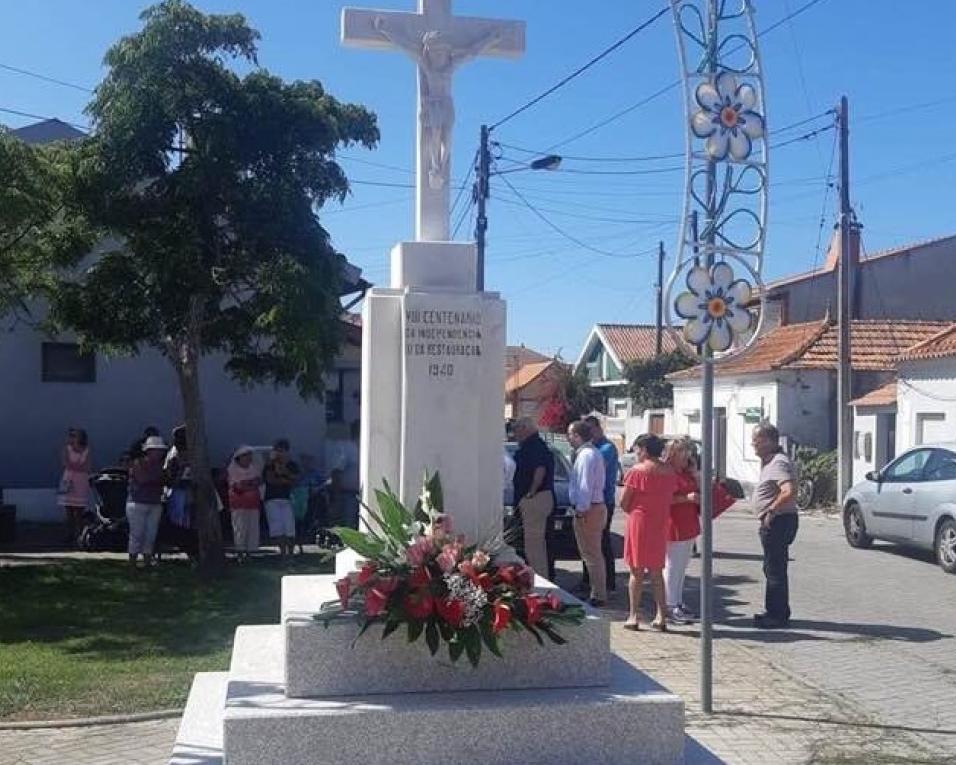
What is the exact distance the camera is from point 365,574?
5367 mm

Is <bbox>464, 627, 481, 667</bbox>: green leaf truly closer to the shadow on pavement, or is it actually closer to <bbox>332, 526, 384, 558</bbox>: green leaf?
<bbox>332, 526, 384, 558</bbox>: green leaf

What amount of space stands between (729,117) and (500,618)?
3.66 metres

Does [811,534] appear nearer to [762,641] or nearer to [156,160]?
[762,641]

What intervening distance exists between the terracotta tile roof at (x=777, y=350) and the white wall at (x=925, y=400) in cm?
534

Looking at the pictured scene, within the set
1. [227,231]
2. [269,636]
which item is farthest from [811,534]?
[269,636]

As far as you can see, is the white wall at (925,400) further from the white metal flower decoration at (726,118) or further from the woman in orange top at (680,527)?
the white metal flower decoration at (726,118)

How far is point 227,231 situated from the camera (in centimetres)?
1245

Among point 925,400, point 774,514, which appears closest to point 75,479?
point 774,514

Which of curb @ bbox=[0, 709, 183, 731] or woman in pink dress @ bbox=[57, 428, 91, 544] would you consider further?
woman in pink dress @ bbox=[57, 428, 91, 544]

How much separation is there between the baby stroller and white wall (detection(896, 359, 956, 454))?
14530 mm

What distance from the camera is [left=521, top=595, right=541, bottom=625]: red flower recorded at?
530 centimetres

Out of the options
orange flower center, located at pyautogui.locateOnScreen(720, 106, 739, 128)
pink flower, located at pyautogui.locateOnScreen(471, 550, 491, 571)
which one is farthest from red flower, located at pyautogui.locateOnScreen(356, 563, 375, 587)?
orange flower center, located at pyautogui.locateOnScreen(720, 106, 739, 128)

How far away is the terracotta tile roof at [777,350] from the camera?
2939 centimetres

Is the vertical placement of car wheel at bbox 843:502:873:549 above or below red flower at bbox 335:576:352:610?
below
